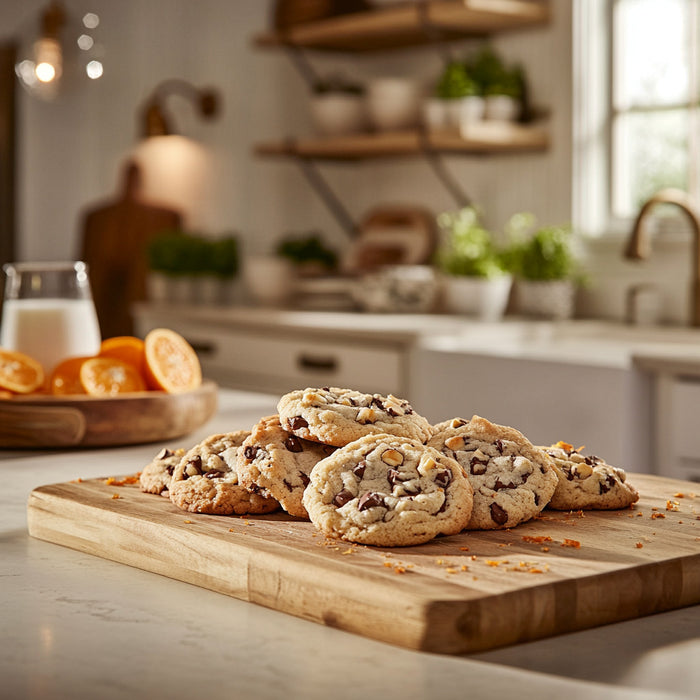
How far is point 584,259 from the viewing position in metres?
3.64

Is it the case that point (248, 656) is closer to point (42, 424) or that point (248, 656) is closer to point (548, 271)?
point (42, 424)

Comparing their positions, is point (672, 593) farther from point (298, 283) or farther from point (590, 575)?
point (298, 283)

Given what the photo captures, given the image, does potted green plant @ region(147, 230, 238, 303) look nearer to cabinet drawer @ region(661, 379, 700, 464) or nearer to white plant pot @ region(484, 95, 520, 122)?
white plant pot @ region(484, 95, 520, 122)

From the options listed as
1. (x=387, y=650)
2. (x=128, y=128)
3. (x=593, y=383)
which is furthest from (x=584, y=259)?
(x=387, y=650)

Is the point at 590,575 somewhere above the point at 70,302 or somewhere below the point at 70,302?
below

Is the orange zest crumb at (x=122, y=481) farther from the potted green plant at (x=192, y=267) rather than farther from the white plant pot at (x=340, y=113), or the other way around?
the potted green plant at (x=192, y=267)

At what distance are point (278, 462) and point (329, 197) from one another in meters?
3.44

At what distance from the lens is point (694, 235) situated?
3221 millimetres

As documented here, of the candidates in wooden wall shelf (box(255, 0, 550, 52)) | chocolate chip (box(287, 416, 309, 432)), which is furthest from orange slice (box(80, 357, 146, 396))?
wooden wall shelf (box(255, 0, 550, 52))

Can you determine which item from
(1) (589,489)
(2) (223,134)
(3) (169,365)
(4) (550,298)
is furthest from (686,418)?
(2) (223,134)

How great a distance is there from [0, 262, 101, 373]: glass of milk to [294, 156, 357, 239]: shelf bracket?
2.73 metres

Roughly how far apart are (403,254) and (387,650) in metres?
3.27

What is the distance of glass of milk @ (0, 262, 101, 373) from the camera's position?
1680mm

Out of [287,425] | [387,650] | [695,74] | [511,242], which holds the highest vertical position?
[695,74]
